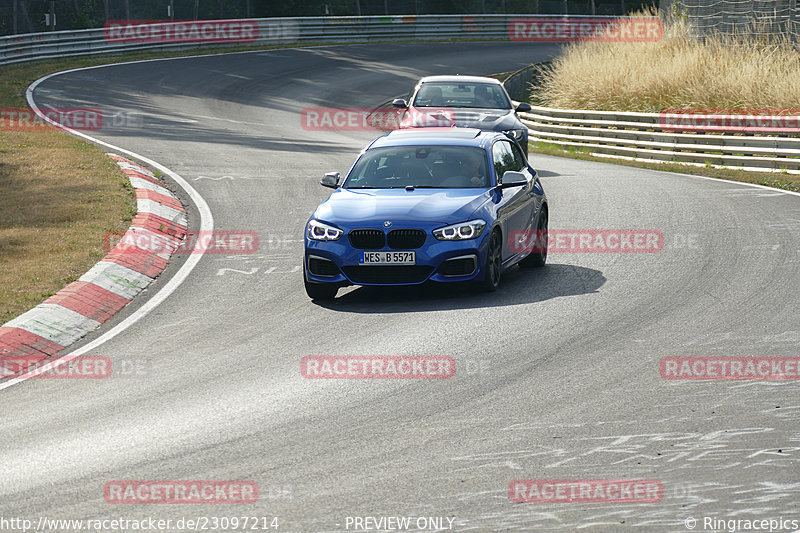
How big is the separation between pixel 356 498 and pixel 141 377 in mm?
3342

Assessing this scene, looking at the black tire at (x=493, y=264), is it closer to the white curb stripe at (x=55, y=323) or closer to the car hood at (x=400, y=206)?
the car hood at (x=400, y=206)

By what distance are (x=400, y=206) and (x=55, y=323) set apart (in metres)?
3.56

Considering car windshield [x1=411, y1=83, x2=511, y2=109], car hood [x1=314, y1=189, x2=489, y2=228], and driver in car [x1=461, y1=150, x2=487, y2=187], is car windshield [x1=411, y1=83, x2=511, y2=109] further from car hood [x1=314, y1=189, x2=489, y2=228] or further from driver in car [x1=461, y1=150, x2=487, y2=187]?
car hood [x1=314, y1=189, x2=489, y2=228]

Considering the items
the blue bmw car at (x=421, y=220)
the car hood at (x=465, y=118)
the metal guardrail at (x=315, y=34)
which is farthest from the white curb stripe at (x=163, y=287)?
the metal guardrail at (x=315, y=34)

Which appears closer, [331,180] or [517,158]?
[331,180]

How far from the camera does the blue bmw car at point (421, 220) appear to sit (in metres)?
11.3

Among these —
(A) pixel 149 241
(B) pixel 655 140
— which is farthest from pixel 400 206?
(B) pixel 655 140

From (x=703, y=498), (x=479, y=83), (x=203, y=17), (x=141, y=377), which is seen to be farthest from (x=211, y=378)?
(x=203, y=17)

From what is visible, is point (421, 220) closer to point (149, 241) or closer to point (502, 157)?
point (502, 157)

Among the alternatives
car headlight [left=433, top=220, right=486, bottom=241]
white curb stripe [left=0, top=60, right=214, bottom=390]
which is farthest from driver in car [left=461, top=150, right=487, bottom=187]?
white curb stripe [left=0, top=60, right=214, bottom=390]

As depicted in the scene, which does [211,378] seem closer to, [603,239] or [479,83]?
[603,239]

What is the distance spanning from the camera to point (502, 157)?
1326cm

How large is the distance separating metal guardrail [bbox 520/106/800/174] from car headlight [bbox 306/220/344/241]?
1305 centimetres

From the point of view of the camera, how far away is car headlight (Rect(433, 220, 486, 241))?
11336 mm
